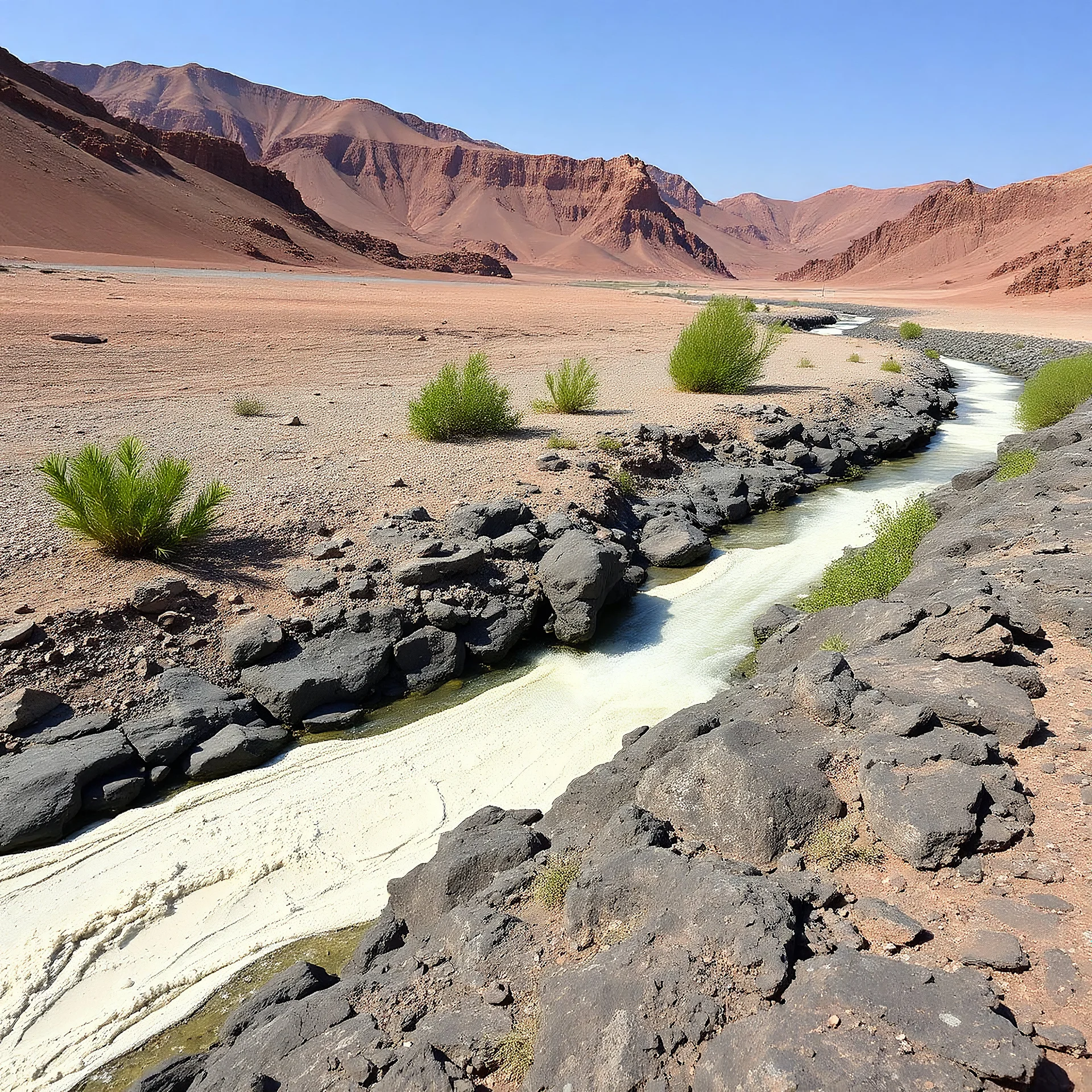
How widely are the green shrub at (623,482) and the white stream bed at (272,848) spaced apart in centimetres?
342

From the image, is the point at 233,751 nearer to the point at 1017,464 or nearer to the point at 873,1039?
the point at 873,1039

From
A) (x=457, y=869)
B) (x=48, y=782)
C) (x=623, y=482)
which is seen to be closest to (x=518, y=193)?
(x=623, y=482)

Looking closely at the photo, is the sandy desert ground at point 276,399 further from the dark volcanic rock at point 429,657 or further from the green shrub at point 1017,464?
the green shrub at point 1017,464

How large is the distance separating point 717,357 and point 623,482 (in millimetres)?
7501

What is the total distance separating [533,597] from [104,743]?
4.09 meters

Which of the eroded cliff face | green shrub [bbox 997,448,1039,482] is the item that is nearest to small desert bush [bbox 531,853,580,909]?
green shrub [bbox 997,448,1039,482]

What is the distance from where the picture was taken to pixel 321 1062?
9.84ft

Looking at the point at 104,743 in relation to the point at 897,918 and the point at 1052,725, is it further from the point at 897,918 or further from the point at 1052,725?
the point at 1052,725

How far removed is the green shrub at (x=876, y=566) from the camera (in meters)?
7.85

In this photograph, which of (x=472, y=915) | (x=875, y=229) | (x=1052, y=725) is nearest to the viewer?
(x=472, y=915)

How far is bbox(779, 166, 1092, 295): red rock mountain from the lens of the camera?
82.8 meters

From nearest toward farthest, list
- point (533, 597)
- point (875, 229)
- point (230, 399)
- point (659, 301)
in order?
1. point (533, 597)
2. point (230, 399)
3. point (659, 301)
4. point (875, 229)

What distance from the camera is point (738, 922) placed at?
2986mm

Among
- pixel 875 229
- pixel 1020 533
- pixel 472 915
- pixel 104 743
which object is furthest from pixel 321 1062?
pixel 875 229
